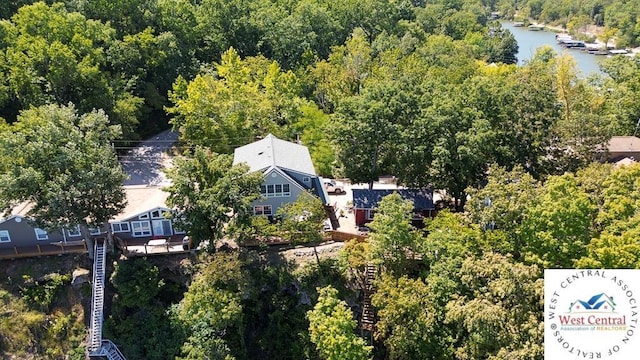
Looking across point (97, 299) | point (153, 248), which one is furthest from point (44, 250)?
point (153, 248)

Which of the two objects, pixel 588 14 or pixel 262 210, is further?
pixel 588 14

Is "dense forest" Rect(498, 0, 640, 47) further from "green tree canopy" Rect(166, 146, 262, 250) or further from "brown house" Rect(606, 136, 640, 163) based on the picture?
"green tree canopy" Rect(166, 146, 262, 250)

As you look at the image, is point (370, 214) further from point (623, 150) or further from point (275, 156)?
point (623, 150)

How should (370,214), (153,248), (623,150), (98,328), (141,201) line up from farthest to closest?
(623,150) < (370,214) < (141,201) < (153,248) < (98,328)

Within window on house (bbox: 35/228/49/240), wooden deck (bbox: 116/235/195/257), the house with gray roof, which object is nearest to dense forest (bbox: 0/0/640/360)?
wooden deck (bbox: 116/235/195/257)

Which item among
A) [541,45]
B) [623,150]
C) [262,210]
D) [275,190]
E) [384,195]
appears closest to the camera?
[275,190]

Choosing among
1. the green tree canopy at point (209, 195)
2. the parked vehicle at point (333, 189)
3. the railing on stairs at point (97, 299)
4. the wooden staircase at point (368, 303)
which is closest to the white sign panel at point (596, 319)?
the wooden staircase at point (368, 303)

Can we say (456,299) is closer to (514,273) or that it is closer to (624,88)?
(514,273)
